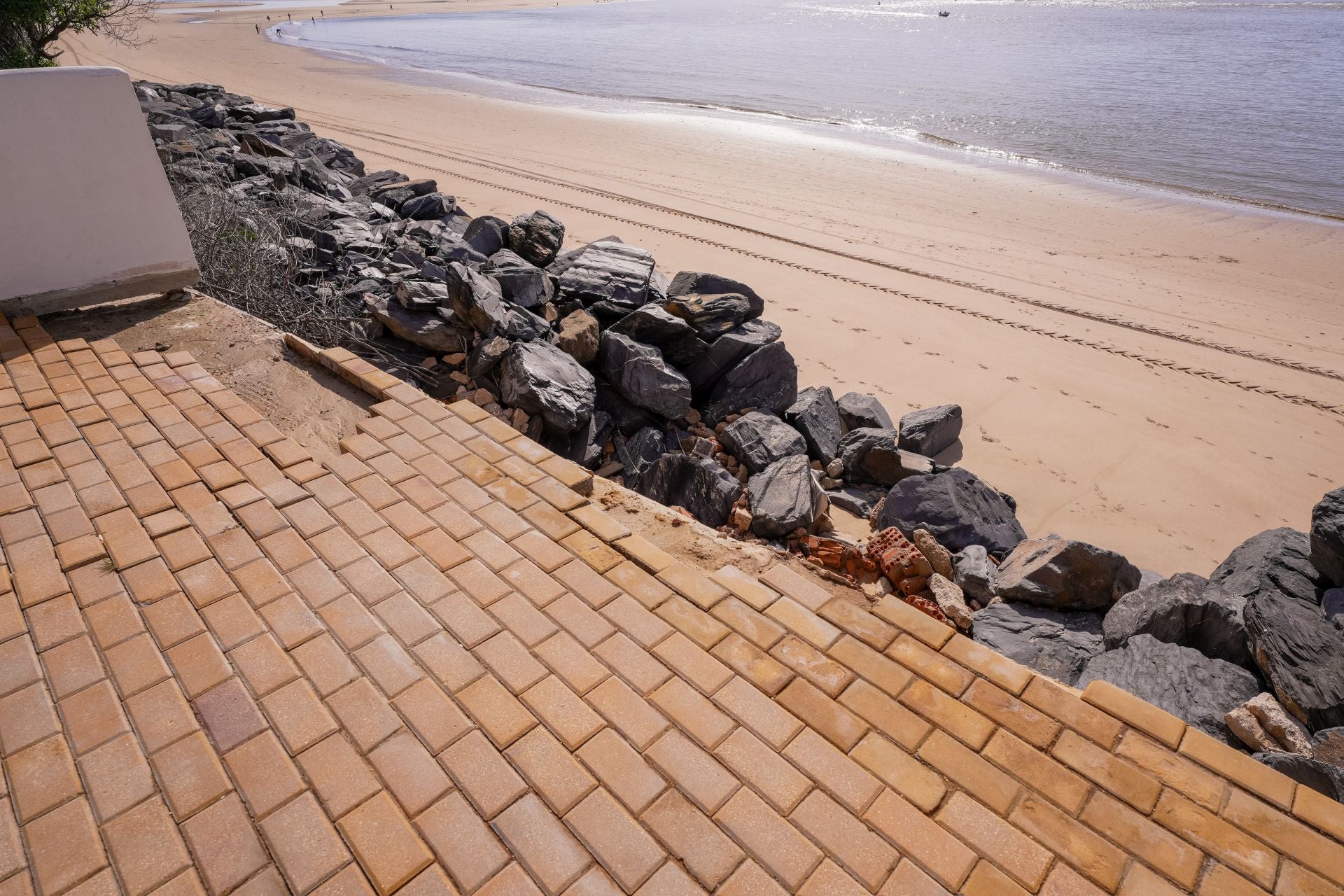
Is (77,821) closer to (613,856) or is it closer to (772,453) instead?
(613,856)

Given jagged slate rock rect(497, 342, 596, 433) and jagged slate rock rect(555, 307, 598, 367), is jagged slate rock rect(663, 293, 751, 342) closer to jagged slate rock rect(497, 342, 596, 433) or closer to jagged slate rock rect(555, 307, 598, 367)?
jagged slate rock rect(555, 307, 598, 367)

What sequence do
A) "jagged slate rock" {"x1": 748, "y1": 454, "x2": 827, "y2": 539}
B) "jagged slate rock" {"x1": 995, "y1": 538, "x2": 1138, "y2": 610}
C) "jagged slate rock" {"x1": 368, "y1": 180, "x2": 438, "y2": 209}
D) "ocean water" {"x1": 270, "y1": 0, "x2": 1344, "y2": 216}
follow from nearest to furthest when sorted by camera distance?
"jagged slate rock" {"x1": 995, "y1": 538, "x2": 1138, "y2": 610}
"jagged slate rock" {"x1": 748, "y1": 454, "x2": 827, "y2": 539}
"jagged slate rock" {"x1": 368, "y1": 180, "x2": 438, "y2": 209}
"ocean water" {"x1": 270, "y1": 0, "x2": 1344, "y2": 216}

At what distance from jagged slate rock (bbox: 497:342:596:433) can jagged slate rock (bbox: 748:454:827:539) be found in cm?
124

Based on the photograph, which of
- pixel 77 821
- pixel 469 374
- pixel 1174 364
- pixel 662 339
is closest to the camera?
pixel 77 821

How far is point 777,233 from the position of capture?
35.5ft

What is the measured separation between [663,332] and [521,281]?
48.4 inches

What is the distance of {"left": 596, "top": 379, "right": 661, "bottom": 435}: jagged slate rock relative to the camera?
5414 mm

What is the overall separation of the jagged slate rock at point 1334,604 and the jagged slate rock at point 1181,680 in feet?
1.92

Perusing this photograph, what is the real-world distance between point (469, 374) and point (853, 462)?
282cm

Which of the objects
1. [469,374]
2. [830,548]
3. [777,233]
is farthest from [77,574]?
[777,233]

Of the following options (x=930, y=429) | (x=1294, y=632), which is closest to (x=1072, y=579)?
(x=1294, y=632)

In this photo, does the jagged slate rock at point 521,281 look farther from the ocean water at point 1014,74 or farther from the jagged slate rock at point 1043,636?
the ocean water at point 1014,74

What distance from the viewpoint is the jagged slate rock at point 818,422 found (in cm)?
559

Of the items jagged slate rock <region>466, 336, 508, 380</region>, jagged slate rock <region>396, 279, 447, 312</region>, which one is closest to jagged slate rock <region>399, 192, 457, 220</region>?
jagged slate rock <region>396, 279, 447, 312</region>
